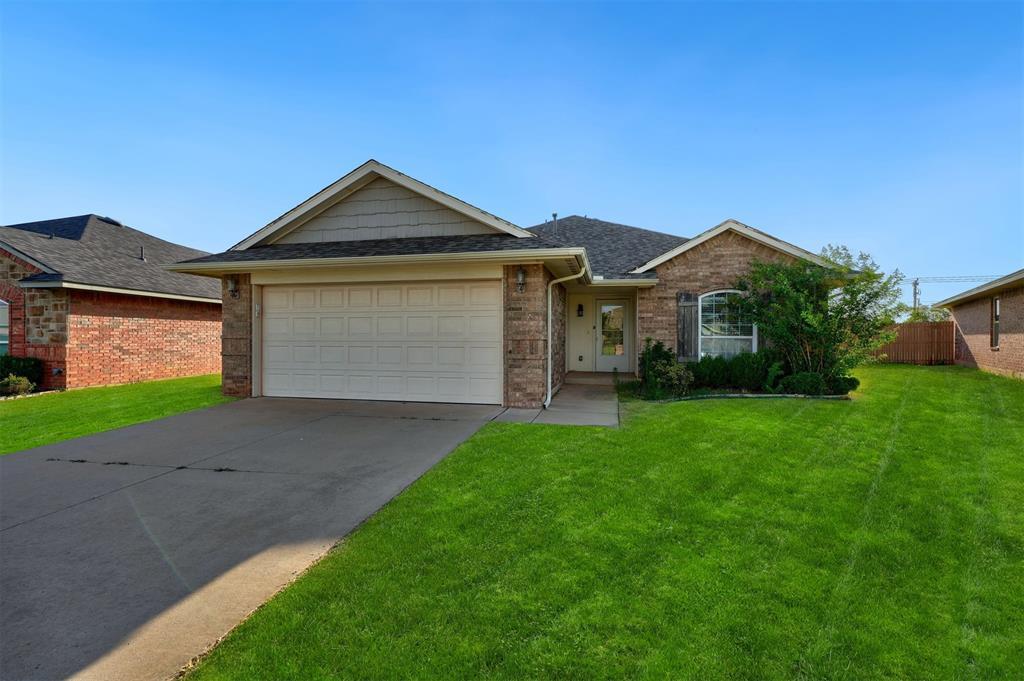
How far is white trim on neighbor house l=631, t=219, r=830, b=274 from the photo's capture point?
37.1ft

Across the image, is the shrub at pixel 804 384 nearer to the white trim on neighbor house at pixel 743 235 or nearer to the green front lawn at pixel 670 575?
the white trim on neighbor house at pixel 743 235

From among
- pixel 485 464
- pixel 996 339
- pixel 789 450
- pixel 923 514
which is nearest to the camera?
pixel 923 514

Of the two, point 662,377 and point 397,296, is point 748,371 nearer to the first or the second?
point 662,377

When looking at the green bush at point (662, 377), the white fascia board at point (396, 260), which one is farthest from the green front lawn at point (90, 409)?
the green bush at point (662, 377)

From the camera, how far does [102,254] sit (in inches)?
570

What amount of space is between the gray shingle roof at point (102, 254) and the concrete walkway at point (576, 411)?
11.8m

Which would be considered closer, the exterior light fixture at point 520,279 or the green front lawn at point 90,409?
the green front lawn at point 90,409

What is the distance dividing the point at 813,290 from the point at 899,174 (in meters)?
7.55

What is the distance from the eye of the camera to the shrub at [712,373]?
422 inches

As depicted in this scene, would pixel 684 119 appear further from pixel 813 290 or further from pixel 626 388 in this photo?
pixel 626 388

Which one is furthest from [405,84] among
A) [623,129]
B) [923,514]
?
[923,514]

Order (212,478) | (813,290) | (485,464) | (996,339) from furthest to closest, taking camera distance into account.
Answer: (996,339), (813,290), (485,464), (212,478)

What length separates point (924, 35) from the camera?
9.96 m

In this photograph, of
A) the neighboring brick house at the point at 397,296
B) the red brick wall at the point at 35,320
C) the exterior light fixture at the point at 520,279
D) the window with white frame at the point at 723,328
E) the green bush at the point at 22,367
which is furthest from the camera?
the red brick wall at the point at 35,320
